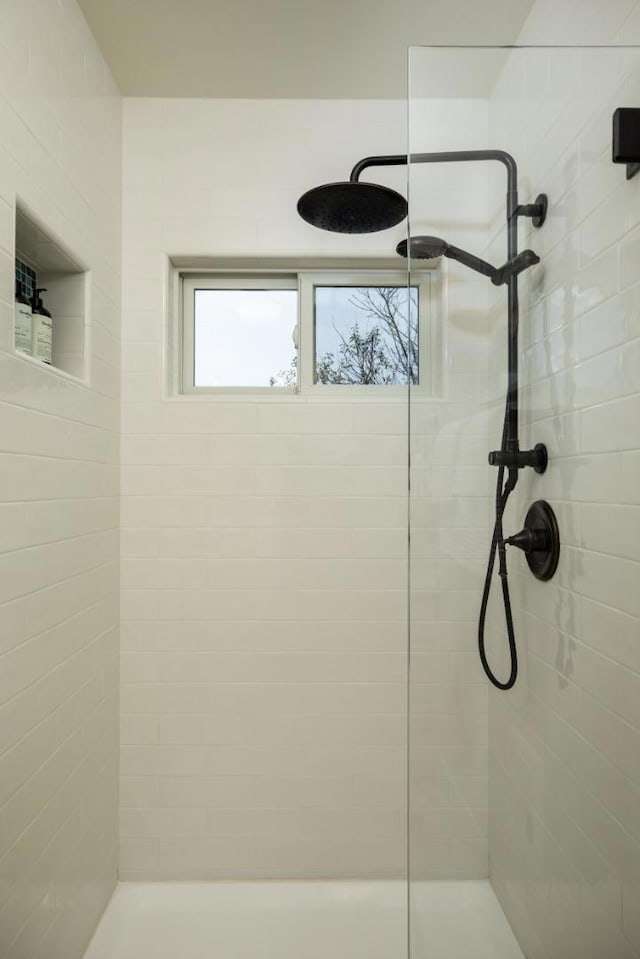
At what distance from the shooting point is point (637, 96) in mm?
949

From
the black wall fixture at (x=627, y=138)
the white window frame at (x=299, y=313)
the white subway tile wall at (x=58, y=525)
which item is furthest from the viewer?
the white window frame at (x=299, y=313)

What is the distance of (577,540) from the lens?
3.40 ft

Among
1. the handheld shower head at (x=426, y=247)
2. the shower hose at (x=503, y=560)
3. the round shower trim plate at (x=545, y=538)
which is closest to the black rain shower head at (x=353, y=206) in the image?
the handheld shower head at (x=426, y=247)

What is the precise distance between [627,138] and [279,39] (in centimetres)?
133

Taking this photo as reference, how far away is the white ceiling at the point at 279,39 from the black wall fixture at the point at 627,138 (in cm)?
108

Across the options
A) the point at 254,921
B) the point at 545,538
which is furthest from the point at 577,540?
the point at 254,921

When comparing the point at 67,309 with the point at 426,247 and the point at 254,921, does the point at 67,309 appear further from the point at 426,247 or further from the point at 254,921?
the point at 254,921

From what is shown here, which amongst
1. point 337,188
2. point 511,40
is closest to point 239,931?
point 337,188

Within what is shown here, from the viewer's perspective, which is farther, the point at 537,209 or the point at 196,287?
the point at 196,287

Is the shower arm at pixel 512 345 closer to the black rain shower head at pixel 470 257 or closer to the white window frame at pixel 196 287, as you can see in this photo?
the black rain shower head at pixel 470 257

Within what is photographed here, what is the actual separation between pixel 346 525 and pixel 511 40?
60.4 inches

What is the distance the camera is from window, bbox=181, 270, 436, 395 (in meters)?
2.29

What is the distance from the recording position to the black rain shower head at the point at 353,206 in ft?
5.35

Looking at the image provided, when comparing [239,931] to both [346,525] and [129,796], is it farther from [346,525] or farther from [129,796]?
[346,525]
